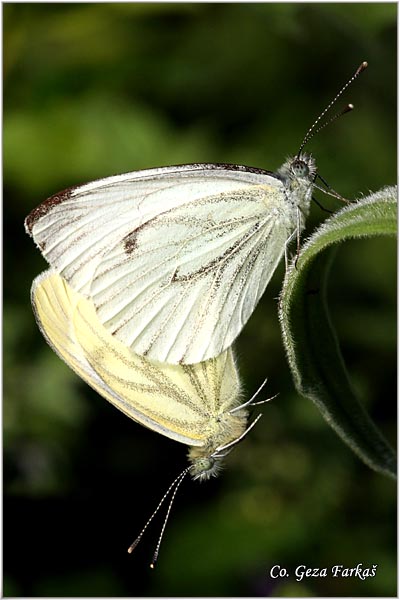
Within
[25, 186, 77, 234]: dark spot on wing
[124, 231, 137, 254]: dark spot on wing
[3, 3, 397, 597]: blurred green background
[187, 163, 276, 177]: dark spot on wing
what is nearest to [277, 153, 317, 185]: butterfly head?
[187, 163, 276, 177]: dark spot on wing

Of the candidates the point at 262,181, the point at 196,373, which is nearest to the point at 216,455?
the point at 196,373

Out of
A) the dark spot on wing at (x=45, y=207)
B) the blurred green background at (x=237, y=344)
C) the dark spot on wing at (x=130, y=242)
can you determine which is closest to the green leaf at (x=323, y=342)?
the dark spot on wing at (x=130, y=242)

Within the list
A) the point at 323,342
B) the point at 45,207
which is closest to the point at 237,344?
the point at 45,207

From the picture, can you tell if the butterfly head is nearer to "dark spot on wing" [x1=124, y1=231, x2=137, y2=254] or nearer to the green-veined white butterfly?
the green-veined white butterfly

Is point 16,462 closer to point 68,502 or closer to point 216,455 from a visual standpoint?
point 68,502

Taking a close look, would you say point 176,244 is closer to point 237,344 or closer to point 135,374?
point 135,374

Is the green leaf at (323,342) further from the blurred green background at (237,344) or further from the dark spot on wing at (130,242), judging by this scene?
the blurred green background at (237,344)
